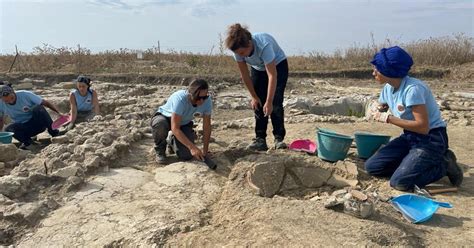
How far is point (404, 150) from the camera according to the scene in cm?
414

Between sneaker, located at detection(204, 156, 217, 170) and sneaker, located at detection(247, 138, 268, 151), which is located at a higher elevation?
sneaker, located at detection(247, 138, 268, 151)

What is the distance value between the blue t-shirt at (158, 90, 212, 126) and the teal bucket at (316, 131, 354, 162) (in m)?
1.15

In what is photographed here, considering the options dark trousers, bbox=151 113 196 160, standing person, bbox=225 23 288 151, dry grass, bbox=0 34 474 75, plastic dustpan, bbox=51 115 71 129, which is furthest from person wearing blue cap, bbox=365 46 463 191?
dry grass, bbox=0 34 474 75

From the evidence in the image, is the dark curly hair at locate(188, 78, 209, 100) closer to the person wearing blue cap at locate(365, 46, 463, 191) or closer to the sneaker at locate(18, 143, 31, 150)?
the person wearing blue cap at locate(365, 46, 463, 191)

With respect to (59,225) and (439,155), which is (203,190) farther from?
(439,155)

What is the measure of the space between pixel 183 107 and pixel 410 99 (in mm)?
2052

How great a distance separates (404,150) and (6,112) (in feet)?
17.4

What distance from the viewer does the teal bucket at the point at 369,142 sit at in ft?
14.9

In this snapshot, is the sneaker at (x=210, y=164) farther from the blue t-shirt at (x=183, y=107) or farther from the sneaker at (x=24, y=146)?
the sneaker at (x=24, y=146)

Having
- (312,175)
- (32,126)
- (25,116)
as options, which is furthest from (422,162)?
(25,116)

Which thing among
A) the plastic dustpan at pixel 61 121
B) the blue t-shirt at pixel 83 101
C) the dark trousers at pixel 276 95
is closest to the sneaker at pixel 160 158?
the dark trousers at pixel 276 95

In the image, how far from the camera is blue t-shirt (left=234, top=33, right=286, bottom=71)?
425 cm

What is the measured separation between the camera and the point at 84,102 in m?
7.01

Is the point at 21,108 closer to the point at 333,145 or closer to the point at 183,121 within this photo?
the point at 183,121
